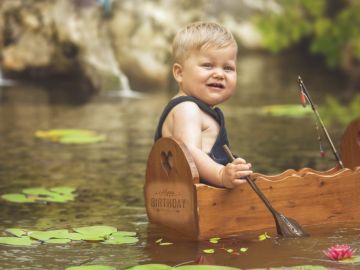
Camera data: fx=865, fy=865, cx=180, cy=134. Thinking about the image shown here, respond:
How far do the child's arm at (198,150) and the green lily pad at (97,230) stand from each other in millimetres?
494

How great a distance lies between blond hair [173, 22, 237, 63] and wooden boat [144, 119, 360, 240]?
484mm

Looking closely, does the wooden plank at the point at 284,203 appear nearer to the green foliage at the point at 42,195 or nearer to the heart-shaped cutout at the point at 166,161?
the heart-shaped cutout at the point at 166,161

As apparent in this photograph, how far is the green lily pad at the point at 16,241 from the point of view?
12.3ft

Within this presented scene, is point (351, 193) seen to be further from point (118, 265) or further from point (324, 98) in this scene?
point (324, 98)

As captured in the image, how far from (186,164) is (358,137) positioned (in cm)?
122

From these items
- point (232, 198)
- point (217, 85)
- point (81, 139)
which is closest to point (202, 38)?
point (217, 85)

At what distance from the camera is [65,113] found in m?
8.92

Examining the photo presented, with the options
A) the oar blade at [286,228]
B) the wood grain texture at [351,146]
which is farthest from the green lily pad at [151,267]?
the wood grain texture at [351,146]

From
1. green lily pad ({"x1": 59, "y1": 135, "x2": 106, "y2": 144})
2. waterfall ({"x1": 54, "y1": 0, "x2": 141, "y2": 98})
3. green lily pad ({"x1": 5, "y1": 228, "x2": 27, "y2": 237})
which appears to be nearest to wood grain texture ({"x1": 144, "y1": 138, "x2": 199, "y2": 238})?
green lily pad ({"x1": 5, "y1": 228, "x2": 27, "y2": 237})

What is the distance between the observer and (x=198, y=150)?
13.0 ft

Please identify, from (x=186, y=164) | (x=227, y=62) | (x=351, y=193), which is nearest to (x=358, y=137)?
(x=351, y=193)

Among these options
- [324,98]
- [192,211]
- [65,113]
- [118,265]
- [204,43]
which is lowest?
[118,265]

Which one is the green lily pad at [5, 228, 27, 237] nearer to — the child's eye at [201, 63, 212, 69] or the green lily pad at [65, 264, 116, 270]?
A: the green lily pad at [65, 264, 116, 270]

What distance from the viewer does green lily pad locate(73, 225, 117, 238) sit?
3.91m
